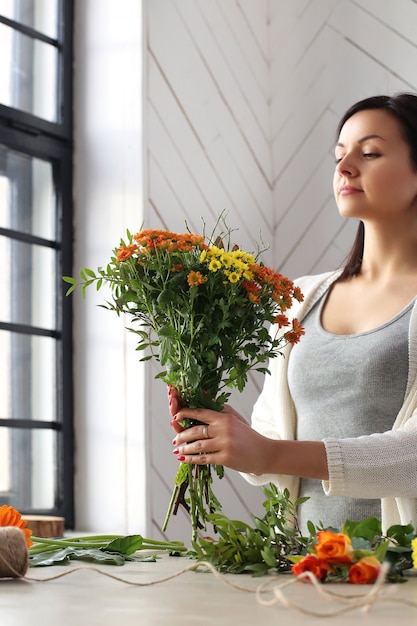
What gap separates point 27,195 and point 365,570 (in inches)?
68.6

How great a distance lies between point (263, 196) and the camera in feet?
9.18

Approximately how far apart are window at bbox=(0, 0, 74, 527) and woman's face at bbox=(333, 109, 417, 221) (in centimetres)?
92

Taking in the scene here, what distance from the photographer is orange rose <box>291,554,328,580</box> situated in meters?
0.91

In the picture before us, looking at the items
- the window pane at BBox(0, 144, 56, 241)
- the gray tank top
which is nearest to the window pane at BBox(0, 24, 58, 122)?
the window pane at BBox(0, 144, 56, 241)

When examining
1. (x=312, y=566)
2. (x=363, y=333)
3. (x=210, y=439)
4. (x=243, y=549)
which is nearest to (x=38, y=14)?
(x=363, y=333)

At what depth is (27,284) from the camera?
2398mm

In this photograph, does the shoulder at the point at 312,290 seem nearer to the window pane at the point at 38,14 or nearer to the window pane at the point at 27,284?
the window pane at the point at 27,284

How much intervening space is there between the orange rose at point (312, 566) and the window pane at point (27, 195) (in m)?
1.61

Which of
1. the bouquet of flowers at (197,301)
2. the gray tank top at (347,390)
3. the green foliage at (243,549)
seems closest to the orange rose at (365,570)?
the green foliage at (243,549)

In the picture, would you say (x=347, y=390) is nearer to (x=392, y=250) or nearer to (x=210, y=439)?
(x=392, y=250)

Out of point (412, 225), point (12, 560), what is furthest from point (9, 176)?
point (12, 560)

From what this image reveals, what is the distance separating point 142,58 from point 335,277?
859 mm

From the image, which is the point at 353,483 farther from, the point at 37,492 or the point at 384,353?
the point at 37,492

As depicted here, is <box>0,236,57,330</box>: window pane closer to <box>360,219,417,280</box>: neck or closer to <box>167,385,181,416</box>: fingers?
<box>360,219,417,280</box>: neck
